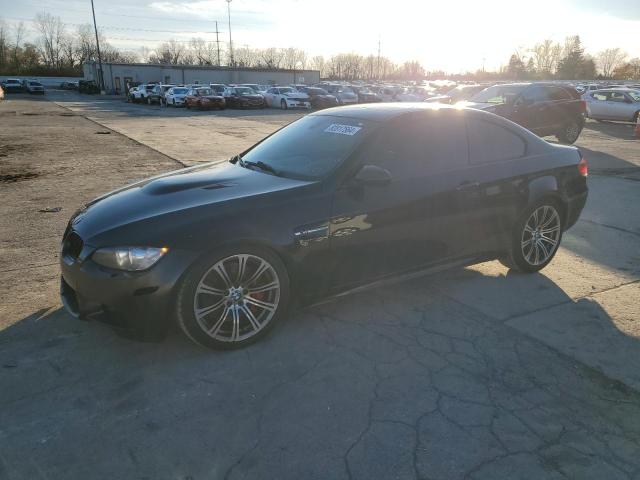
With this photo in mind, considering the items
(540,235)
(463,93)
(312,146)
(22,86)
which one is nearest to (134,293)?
(312,146)

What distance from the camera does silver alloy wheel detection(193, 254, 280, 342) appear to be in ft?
10.3

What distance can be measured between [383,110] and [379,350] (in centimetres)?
200

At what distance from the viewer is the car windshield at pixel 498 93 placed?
13.7 meters

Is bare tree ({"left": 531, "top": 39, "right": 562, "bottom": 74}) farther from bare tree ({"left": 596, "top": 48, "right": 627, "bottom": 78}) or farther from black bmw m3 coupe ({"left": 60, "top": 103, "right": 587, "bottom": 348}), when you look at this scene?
black bmw m3 coupe ({"left": 60, "top": 103, "right": 587, "bottom": 348})

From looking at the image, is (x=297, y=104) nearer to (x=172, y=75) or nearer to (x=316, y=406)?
(x=316, y=406)

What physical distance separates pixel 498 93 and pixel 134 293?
13.3 meters

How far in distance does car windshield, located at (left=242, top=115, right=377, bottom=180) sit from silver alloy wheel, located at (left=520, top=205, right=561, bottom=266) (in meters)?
1.83

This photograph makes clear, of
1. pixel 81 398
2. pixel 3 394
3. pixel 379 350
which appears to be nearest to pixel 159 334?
pixel 81 398

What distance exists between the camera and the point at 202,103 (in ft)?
107

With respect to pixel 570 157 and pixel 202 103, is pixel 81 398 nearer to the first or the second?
pixel 570 157

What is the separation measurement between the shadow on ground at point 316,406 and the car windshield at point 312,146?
116 centimetres

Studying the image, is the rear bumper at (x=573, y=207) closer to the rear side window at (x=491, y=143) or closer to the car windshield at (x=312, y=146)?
the rear side window at (x=491, y=143)

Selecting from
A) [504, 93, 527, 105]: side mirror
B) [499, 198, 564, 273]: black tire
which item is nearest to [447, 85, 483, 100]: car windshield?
[504, 93, 527, 105]: side mirror

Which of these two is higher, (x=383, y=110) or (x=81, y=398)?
(x=383, y=110)
